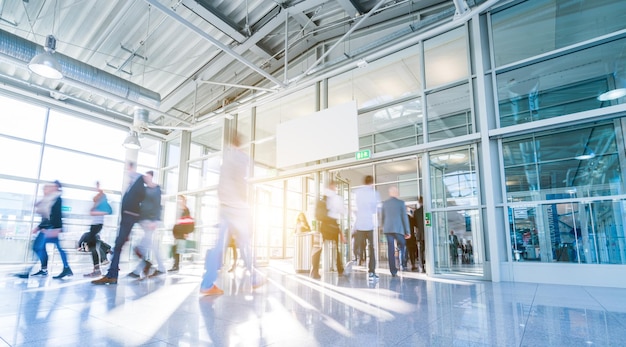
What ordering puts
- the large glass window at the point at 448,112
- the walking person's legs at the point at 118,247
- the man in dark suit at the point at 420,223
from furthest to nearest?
the man in dark suit at the point at 420,223, the large glass window at the point at 448,112, the walking person's legs at the point at 118,247

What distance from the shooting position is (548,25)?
587cm

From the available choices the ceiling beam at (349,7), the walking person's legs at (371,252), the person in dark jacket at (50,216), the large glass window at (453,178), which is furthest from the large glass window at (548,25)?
the person in dark jacket at (50,216)

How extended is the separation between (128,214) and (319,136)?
15.1ft

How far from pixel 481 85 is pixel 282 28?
185 inches

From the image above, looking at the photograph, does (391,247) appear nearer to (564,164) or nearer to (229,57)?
(564,164)

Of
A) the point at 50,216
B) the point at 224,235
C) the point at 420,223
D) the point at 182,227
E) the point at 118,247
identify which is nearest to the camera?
the point at 224,235

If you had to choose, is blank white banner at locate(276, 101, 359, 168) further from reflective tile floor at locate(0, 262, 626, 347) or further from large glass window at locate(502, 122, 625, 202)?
reflective tile floor at locate(0, 262, 626, 347)

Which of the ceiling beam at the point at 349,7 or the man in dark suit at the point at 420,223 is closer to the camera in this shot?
the ceiling beam at the point at 349,7

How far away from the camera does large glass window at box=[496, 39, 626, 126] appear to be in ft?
17.0

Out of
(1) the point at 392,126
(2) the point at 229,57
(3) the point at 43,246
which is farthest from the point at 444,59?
(3) the point at 43,246

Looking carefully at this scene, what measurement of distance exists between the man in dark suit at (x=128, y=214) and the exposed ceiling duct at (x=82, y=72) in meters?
3.62

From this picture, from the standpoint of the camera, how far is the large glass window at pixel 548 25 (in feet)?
17.4

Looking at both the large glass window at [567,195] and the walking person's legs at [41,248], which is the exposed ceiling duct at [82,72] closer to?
the walking person's legs at [41,248]

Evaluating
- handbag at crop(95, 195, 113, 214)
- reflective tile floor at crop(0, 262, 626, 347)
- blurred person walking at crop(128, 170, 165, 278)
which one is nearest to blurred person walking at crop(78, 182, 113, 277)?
handbag at crop(95, 195, 113, 214)
